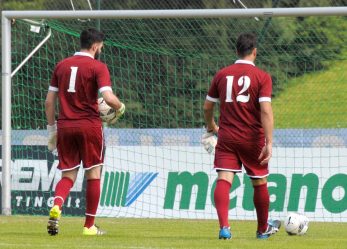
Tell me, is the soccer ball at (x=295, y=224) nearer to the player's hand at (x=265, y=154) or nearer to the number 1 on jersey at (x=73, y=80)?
the player's hand at (x=265, y=154)

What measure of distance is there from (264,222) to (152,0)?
40.6 ft

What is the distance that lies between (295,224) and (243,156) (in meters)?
1.22

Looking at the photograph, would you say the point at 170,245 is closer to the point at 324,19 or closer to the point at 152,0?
the point at 324,19

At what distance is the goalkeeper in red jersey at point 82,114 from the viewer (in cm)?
1128

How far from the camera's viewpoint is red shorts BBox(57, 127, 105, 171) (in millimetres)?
11359

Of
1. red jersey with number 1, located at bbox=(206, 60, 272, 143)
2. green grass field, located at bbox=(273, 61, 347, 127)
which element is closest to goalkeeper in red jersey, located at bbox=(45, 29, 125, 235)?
red jersey with number 1, located at bbox=(206, 60, 272, 143)

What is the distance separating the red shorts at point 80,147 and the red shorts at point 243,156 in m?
1.28

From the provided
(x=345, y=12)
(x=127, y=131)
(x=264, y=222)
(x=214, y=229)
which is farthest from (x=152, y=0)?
(x=264, y=222)

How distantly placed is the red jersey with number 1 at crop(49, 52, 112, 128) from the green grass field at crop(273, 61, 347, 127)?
22.2 feet

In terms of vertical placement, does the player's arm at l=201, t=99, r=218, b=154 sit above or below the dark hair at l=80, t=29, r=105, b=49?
below

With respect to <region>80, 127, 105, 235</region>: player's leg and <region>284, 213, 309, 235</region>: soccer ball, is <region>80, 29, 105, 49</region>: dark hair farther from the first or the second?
<region>284, 213, 309, 235</region>: soccer ball

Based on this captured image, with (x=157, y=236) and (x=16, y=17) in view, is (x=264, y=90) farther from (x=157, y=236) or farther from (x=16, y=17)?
(x=16, y=17)

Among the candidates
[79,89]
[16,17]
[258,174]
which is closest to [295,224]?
[258,174]

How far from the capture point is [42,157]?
1717 centimetres
